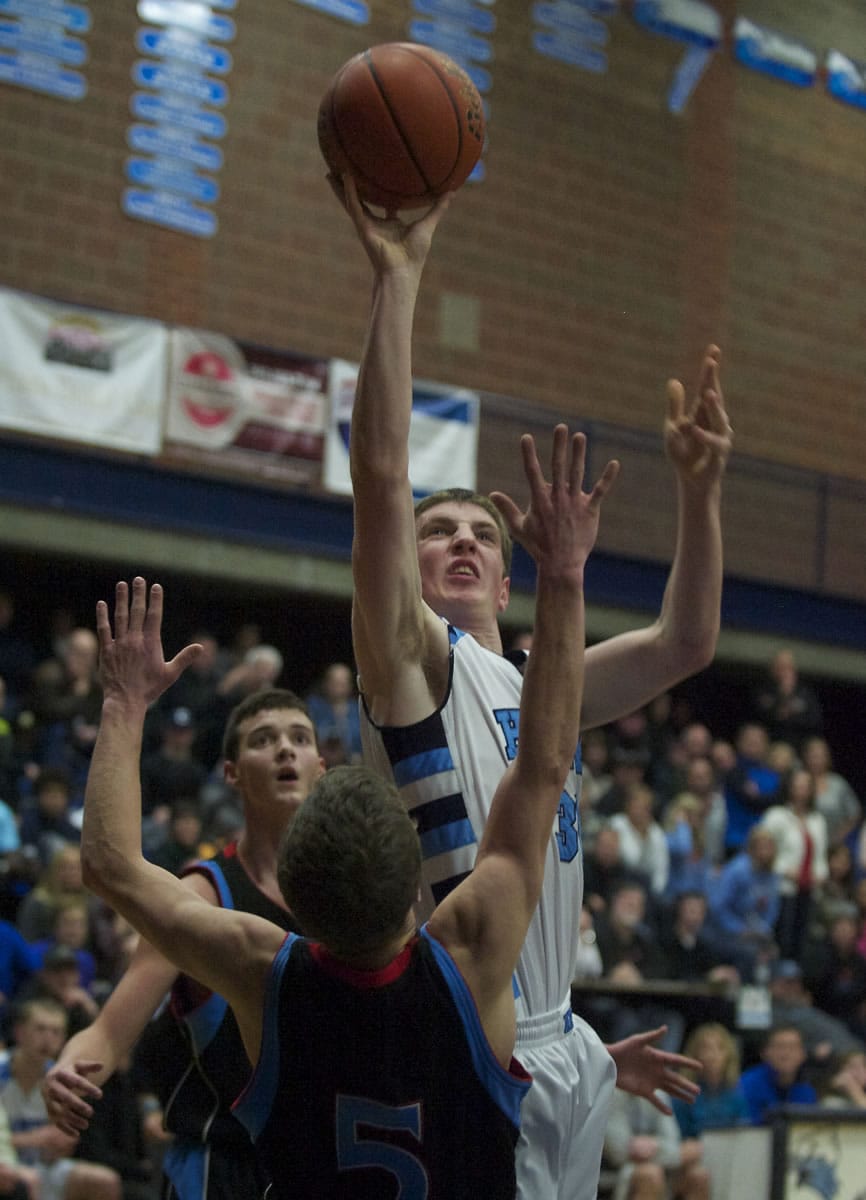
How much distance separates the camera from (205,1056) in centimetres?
393

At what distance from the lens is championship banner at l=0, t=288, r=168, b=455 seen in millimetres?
12203

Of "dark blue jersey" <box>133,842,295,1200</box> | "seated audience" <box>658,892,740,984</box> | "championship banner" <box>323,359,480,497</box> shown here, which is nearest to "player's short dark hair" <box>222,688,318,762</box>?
"dark blue jersey" <box>133,842,295,1200</box>

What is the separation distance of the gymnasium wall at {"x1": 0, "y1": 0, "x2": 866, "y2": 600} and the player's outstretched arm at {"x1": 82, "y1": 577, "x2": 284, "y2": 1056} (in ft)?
36.3

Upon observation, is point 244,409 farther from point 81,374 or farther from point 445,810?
point 445,810

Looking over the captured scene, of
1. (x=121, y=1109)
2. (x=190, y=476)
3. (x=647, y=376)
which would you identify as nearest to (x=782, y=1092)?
(x=121, y=1109)

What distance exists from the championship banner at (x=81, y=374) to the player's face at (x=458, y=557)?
363 inches

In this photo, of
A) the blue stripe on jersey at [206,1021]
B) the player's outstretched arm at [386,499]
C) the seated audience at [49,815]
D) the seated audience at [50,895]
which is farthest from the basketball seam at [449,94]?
the seated audience at [49,815]

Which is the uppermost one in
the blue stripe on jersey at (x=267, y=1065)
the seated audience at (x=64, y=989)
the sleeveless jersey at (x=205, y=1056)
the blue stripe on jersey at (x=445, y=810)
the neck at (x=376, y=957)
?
the blue stripe on jersey at (x=445, y=810)

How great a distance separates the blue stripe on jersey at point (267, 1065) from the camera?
8.06 feet

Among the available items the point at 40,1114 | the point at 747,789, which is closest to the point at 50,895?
the point at 40,1114

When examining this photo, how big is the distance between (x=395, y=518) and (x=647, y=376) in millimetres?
13995

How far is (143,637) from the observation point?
2916 mm

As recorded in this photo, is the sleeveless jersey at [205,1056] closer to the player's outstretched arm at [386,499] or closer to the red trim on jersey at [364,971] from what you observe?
the player's outstretched arm at [386,499]

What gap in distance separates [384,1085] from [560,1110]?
0.78 metres
